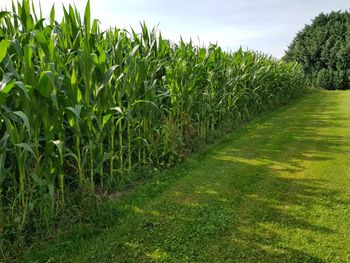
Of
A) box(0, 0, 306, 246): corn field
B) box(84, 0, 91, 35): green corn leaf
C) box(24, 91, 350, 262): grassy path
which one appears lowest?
box(24, 91, 350, 262): grassy path

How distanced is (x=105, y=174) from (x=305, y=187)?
2484 mm

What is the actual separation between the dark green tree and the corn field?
23257 mm

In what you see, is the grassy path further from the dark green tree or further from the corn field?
the dark green tree

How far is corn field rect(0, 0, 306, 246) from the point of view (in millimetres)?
2709

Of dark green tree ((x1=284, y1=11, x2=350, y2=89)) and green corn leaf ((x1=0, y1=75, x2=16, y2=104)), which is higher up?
dark green tree ((x1=284, y1=11, x2=350, y2=89))

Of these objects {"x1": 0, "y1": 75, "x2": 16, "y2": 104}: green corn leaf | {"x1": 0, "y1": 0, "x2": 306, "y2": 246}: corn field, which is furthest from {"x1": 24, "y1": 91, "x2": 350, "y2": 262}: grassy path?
{"x1": 0, "y1": 75, "x2": 16, "y2": 104}: green corn leaf

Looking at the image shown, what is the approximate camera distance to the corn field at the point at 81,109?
2.71 metres

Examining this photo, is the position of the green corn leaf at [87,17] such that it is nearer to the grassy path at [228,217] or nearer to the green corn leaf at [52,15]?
the green corn leaf at [52,15]

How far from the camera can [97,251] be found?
9.09 feet

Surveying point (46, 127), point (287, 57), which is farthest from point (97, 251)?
point (287, 57)

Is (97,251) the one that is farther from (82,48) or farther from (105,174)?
(82,48)

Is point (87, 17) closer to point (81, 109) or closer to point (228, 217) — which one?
point (81, 109)

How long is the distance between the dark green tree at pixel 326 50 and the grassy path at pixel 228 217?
78.9ft

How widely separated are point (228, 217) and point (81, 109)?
5.96ft
